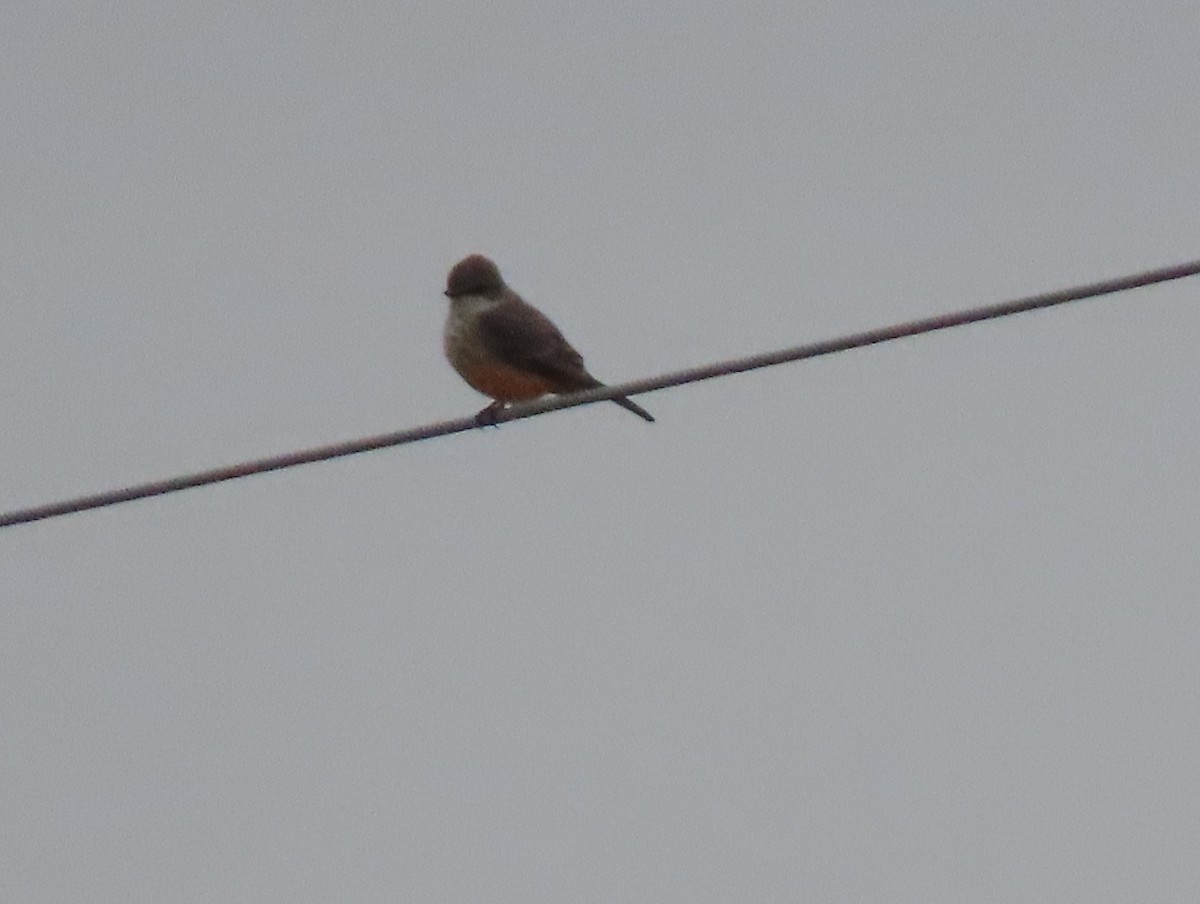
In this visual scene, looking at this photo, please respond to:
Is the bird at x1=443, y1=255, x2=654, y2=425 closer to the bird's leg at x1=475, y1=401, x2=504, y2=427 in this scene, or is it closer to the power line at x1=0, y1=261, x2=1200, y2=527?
the bird's leg at x1=475, y1=401, x2=504, y2=427

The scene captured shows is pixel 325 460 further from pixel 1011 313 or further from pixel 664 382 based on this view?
pixel 1011 313

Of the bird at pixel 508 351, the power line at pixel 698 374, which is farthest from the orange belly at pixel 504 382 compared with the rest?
the power line at pixel 698 374

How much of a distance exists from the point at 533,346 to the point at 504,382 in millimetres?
213

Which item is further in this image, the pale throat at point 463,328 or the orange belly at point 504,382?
the pale throat at point 463,328

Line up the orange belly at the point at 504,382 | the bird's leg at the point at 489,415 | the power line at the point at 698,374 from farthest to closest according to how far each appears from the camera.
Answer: the orange belly at the point at 504,382, the bird's leg at the point at 489,415, the power line at the point at 698,374

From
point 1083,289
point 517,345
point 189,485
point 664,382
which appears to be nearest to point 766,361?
point 664,382

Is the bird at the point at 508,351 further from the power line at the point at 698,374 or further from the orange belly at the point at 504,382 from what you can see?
the power line at the point at 698,374

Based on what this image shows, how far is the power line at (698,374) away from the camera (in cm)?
586

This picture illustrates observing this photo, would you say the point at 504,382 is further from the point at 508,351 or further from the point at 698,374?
the point at 698,374

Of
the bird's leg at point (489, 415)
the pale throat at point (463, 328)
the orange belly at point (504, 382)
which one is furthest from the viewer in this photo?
the pale throat at point (463, 328)

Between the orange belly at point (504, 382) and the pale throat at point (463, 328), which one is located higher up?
the pale throat at point (463, 328)

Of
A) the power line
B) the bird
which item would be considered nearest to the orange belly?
the bird

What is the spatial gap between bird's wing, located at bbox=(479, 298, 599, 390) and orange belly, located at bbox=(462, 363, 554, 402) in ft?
0.11

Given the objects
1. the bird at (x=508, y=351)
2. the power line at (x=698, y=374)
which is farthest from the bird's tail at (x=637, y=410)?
the power line at (x=698, y=374)
